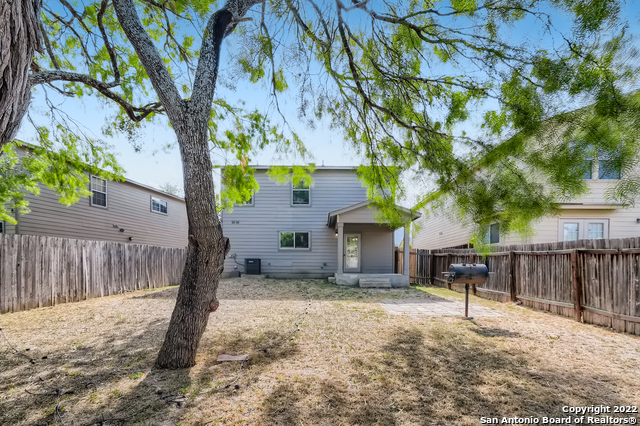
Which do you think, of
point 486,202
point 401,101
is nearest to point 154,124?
point 401,101

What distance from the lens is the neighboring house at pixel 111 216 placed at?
10477mm

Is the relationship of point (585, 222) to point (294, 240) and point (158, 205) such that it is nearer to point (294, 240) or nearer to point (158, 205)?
point (294, 240)

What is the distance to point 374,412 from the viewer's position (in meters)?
2.38

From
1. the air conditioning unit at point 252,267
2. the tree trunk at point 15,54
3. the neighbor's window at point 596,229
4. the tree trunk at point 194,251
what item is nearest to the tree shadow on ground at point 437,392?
the tree trunk at point 194,251

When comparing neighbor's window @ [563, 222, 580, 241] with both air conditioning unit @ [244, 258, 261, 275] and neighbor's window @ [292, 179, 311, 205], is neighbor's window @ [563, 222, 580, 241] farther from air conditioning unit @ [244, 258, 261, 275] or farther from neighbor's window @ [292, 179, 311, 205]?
air conditioning unit @ [244, 258, 261, 275]

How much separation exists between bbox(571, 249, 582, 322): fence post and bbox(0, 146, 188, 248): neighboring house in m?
15.8

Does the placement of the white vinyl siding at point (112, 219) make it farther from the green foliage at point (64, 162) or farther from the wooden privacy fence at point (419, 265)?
the wooden privacy fence at point (419, 265)

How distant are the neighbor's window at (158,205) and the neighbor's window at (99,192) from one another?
3175 millimetres

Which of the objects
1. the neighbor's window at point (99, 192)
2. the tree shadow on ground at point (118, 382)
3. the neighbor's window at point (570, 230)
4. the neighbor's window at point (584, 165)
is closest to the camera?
the neighbor's window at point (584, 165)

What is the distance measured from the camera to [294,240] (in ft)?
46.1

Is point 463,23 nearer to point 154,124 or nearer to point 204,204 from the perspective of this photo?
point 204,204

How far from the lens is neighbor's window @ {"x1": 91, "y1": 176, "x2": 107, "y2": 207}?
40.6 ft

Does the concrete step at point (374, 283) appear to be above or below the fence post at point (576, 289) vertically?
below

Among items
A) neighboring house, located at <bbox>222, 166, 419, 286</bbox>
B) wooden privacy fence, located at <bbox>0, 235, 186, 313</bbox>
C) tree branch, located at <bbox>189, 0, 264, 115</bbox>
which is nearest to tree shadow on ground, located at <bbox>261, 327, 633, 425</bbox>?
tree branch, located at <bbox>189, 0, 264, 115</bbox>
